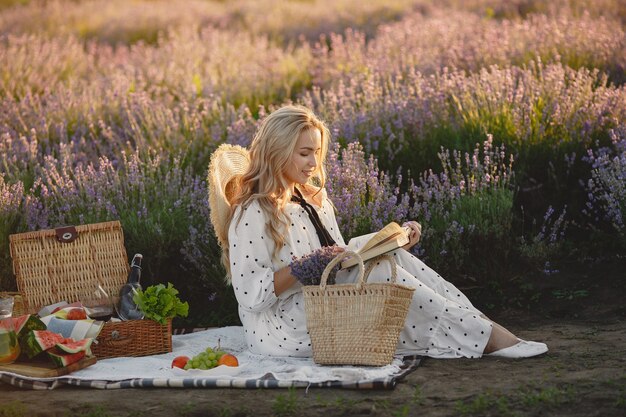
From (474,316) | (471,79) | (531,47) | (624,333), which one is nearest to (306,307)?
(474,316)

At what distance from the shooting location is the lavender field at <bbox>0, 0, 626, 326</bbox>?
5.41 metres

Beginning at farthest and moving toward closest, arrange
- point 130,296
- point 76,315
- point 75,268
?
point 75,268, point 130,296, point 76,315

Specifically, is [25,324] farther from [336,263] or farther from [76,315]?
[336,263]

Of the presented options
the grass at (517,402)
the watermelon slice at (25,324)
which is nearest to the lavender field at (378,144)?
the watermelon slice at (25,324)

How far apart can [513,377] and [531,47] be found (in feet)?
14.9

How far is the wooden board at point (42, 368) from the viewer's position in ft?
13.1

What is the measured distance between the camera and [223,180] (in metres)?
4.57

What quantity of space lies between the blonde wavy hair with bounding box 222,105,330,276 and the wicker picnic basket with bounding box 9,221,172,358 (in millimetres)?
737

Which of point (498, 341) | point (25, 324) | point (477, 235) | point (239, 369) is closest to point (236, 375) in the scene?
point (239, 369)

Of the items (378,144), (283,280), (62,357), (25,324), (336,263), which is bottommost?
(62,357)

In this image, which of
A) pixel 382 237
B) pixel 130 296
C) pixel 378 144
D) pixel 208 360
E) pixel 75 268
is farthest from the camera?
pixel 378 144

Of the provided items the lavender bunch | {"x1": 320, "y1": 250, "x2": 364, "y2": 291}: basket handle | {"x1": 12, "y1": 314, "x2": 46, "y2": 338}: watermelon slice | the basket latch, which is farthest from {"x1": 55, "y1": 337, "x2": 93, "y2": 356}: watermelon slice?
{"x1": 320, "y1": 250, "x2": 364, "y2": 291}: basket handle

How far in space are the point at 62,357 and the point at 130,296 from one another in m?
0.72

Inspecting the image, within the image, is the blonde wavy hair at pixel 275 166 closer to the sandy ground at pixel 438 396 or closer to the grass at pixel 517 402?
the sandy ground at pixel 438 396
